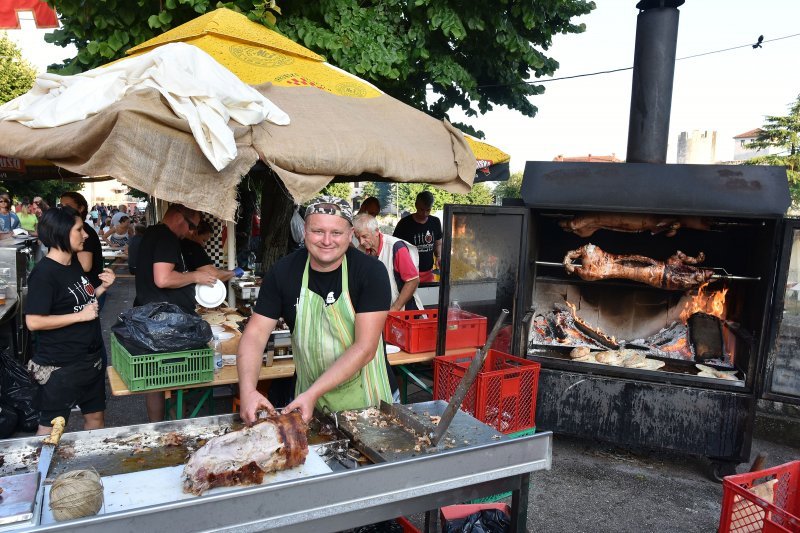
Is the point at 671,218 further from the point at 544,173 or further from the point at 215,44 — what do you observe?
the point at 215,44

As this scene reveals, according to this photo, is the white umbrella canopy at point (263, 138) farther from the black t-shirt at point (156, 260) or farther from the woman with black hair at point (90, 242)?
the woman with black hair at point (90, 242)

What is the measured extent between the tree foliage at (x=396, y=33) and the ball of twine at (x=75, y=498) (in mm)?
5028

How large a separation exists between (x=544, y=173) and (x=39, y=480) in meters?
4.14

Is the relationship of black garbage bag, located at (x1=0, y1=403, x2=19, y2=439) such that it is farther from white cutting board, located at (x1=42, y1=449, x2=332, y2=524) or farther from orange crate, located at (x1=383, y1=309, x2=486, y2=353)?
white cutting board, located at (x1=42, y1=449, x2=332, y2=524)

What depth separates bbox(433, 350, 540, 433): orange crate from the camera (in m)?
3.70

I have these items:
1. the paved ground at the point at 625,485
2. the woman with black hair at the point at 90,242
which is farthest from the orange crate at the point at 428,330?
the woman with black hair at the point at 90,242

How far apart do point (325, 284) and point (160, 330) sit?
4.68 ft

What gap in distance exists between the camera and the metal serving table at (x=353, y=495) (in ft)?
5.00

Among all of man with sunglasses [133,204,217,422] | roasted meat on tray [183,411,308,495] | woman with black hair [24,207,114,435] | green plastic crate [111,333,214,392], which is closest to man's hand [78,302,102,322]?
woman with black hair [24,207,114,435]

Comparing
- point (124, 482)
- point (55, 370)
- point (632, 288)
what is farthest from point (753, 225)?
point (55, 370)

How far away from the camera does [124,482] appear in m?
1.79

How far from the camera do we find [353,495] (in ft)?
5.86

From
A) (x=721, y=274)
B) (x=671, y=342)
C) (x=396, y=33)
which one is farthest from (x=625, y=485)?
(x=396, y=33)

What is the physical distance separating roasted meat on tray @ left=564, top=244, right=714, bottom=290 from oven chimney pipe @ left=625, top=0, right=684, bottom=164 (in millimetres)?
903
